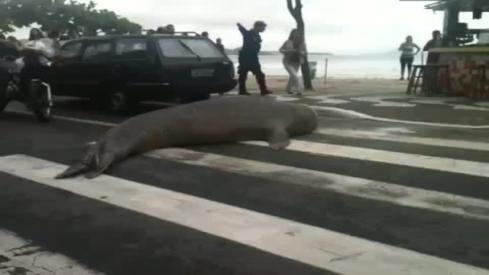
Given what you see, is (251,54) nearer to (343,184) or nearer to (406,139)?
(406,139)

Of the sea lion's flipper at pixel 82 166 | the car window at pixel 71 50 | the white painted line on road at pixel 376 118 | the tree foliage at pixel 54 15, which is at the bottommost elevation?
the white painted line on road at pixel 376 118

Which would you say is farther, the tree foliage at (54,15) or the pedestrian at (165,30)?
the tree foliage at (54,15)

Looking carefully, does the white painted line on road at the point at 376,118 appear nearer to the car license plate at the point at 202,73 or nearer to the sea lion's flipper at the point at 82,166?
the car license plate at the point at 202,73

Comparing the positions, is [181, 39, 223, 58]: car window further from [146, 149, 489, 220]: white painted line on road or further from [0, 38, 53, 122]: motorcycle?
[146, 149, 489, 220]: white painted line on road

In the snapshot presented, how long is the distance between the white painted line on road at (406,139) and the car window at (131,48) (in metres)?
3.83

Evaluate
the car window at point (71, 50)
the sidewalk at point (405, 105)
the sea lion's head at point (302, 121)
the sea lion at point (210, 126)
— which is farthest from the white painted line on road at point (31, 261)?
the car window at point (71, 50)

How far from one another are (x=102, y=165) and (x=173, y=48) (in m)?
5.43

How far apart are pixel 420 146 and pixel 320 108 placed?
471 cm

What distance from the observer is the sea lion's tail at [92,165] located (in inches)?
243

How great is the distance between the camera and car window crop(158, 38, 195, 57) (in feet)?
37.3

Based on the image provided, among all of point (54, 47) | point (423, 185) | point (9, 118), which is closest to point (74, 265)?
point (423, 185)

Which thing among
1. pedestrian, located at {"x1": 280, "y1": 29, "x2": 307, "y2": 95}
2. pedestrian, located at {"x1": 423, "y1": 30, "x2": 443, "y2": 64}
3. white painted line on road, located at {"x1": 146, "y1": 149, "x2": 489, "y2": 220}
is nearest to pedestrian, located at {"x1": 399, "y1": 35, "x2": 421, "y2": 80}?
pedestrian, located at {"x1": 423, "y1": 30, "x2": 443, "y2": 64}

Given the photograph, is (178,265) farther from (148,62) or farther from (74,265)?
(148,62)

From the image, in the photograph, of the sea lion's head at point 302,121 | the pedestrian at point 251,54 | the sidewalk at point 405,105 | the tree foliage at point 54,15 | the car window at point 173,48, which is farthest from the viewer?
the tree foliage at point 54,15
